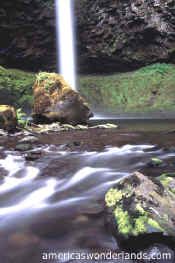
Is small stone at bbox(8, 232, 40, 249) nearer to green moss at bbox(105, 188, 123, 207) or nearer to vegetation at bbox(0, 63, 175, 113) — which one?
green moss at bbox(105, 188, 123, 207)

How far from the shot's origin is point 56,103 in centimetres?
1116

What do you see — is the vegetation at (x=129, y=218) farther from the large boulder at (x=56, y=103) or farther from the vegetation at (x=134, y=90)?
the vegetation at (x=134, y=90)

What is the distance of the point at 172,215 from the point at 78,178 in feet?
6.19

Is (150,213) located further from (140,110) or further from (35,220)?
(140,110)

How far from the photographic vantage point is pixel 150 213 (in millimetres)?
1869

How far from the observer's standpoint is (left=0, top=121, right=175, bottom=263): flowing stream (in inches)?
76.7

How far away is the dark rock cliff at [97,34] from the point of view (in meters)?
25.7

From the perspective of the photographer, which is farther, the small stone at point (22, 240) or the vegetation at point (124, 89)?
the vegetation at point (124, 89)

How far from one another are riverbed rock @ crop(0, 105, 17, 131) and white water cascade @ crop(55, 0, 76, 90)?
716 inches

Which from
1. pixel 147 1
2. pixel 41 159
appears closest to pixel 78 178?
pixel 41 159

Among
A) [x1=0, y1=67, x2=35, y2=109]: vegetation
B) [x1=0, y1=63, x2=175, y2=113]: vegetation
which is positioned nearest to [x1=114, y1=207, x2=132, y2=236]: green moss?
[x1=0, y1=67, x2=35, y2=109]: vegetation

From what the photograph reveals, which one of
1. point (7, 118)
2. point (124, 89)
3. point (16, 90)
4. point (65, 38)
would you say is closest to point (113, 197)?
point (7, 118)

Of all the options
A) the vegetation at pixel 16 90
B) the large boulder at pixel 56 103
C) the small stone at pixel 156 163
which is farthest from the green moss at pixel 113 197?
the vegetation at pixel 16 90

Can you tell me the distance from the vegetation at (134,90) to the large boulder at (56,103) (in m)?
11.1
